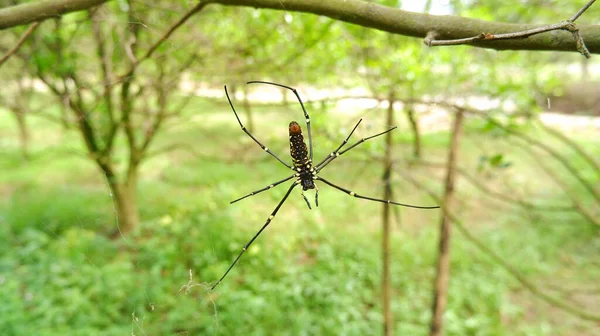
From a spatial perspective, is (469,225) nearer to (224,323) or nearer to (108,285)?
(224,323)

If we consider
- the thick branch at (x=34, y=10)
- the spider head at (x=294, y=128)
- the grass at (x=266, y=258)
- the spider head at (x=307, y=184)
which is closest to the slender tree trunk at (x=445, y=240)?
the grass at (x=266, y=258)

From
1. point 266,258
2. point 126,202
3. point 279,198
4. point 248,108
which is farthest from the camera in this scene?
point 248,108

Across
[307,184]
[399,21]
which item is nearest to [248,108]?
[307,184]

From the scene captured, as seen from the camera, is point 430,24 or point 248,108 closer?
point 430,24

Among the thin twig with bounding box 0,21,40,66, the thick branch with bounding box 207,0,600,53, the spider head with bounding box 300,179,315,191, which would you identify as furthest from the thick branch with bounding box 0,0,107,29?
the spider head with bounding box 300,179,315,191

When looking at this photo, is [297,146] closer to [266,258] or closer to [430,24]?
[430,24]

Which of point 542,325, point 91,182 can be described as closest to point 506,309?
point 542,325
